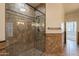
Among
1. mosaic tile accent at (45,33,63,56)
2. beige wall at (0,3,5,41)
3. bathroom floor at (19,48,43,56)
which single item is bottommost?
bathroom floor at (19,48,43,56)

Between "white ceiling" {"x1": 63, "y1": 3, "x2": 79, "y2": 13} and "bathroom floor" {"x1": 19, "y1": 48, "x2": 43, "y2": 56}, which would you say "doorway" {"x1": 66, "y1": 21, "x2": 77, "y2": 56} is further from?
"bathroom floor" {"x1": 19, "y1": 48, "x2": 43, "y2": 56}

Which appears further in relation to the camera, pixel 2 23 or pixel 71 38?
pixel 71 38

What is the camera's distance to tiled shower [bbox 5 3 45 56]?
130 cm

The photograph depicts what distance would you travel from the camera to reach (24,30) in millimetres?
1338

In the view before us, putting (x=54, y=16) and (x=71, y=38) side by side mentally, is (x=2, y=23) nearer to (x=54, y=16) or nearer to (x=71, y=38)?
(x=54, y=16)

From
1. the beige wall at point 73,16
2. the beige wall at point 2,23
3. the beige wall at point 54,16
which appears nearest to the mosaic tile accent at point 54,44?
the beige wall at point 54,16

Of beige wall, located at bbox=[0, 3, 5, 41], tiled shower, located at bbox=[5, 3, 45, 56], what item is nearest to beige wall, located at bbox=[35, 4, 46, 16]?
tiled shower, located at bbox=[5, 3, 45, 56]

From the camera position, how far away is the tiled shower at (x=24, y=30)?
1.30 m

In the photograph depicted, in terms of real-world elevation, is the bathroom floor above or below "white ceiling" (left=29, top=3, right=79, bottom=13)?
below

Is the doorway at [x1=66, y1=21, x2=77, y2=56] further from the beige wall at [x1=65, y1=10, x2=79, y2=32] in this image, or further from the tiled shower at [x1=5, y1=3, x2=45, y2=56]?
the tiled shower at [x1=5, y1=3, x2=45, y2=56]

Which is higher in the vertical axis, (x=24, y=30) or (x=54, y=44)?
(x=24, y=30)

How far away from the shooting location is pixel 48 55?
4.25 ft

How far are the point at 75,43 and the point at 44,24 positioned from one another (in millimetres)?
359

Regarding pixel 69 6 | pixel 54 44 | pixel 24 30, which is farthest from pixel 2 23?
pixel 69 6
